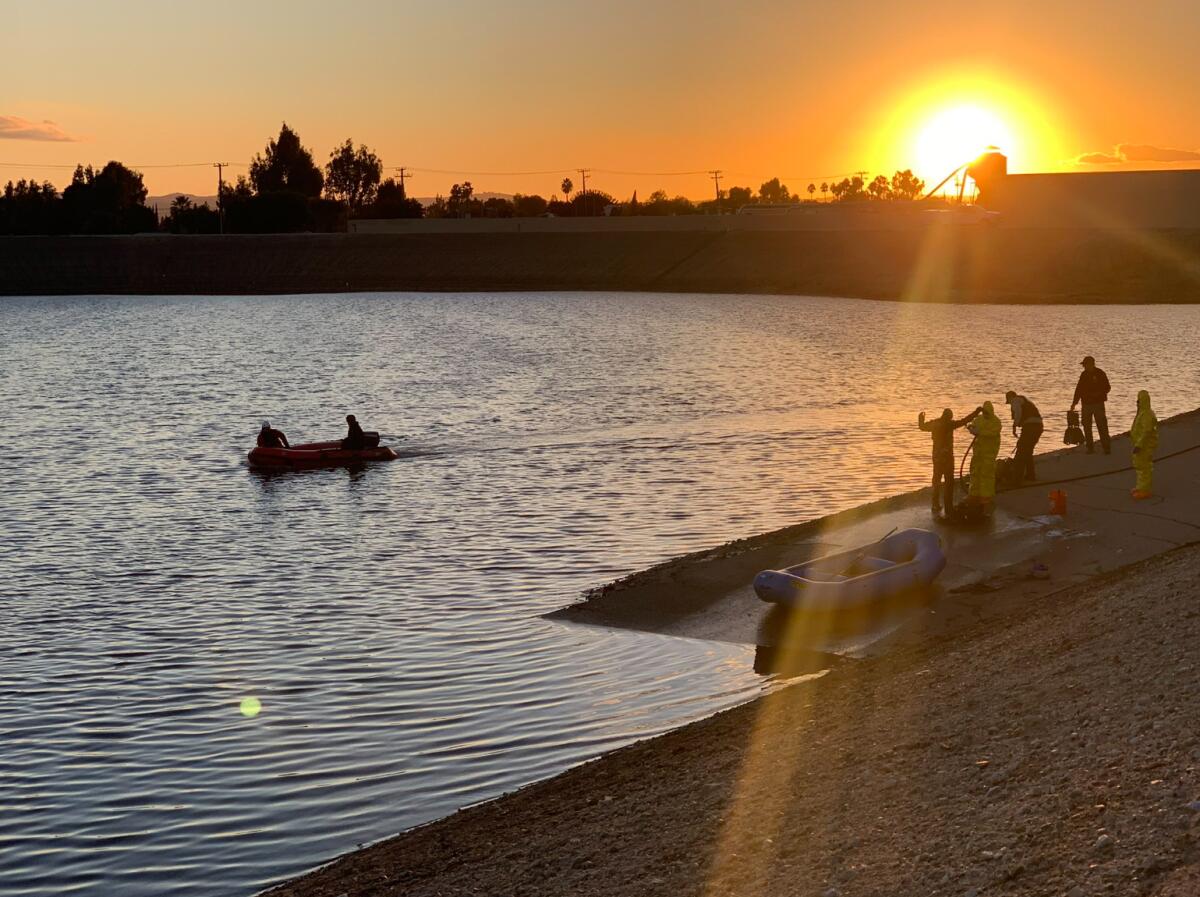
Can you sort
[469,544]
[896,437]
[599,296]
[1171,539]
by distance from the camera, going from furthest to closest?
[599,296] < [896,437] < [469,544] < [1171,539]

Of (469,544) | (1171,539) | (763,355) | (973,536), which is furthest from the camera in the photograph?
(763,355)

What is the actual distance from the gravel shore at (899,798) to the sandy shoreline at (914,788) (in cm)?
2

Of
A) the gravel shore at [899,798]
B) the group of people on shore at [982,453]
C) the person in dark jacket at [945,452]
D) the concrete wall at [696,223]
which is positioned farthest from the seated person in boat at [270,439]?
the concrete wall at [696,223]

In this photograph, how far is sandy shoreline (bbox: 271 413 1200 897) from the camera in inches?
330

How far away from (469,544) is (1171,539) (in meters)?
11.2

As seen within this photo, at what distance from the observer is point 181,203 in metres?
194

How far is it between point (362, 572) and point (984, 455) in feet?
31.8

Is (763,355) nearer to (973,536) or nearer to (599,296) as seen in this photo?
(973,536)

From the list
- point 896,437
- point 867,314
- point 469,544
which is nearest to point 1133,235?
point 867,314

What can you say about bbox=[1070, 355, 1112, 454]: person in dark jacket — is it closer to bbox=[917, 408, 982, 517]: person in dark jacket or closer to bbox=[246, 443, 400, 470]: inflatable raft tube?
bbox=[917, 408, 982, 517]: person in dark jacket

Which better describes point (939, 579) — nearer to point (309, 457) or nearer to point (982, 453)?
point (982, 453)

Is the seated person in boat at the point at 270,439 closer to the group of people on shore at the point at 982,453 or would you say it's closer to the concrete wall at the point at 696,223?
the group of people on shore at the point at 982,453

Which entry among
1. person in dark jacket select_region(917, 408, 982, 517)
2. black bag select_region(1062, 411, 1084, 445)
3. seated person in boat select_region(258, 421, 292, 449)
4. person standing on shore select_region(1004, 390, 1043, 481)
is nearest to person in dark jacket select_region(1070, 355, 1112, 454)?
black bag select_region(1062, 411, 1084, 445)

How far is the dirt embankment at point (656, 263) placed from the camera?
113 metres
